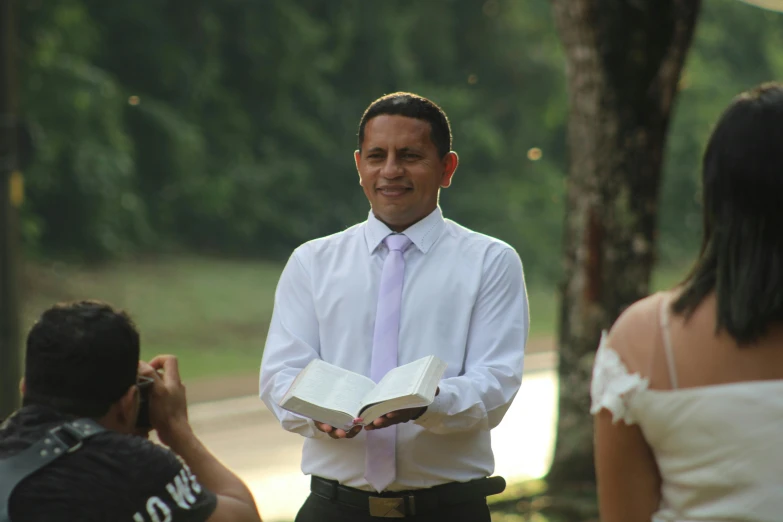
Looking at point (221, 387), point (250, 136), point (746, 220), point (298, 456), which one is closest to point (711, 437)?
point (746, 220)

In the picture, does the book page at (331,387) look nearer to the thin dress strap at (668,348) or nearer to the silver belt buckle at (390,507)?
the silver belt buckle at (390,507)

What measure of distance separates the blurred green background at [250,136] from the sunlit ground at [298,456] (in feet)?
19.7

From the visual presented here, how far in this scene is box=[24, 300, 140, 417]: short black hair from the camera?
253 cm

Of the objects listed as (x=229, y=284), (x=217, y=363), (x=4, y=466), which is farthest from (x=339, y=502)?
(x=229, y=284)

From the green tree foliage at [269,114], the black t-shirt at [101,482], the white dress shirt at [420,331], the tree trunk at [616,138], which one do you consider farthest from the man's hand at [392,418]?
the green tree foliage at [269,114]

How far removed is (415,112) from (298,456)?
786 cm

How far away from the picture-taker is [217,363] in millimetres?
19141

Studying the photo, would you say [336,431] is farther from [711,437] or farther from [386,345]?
[711,437]

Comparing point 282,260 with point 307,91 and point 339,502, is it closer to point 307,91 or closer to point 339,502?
point 307,91

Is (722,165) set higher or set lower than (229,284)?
higher

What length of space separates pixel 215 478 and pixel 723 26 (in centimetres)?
4087

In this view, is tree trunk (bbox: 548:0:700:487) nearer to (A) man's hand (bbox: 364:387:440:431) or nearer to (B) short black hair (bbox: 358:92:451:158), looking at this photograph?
(B) short black hair (bbox: 358:92:451:158)

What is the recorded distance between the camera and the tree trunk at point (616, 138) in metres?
7.62

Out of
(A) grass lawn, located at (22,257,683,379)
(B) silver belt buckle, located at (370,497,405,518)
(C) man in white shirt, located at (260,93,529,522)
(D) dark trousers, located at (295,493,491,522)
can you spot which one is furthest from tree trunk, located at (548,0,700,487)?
(A) grass lawn, located at (22,257,683,379)
